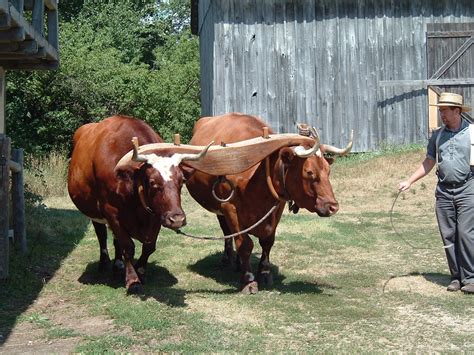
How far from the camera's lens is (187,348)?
5.53 m

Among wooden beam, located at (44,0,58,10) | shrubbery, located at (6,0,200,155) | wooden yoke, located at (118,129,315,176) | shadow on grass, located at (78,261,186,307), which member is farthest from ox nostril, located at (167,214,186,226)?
shrubbery, located at (6,0,200,155)

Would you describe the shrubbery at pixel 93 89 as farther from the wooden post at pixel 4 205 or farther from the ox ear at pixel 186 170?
the ox ear at pixel 186 170

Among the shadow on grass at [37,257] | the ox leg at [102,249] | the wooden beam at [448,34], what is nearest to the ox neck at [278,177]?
the ox leg at [102,249]

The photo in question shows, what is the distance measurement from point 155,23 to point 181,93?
43.8 ft

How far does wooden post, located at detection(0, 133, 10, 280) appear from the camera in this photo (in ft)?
25.6

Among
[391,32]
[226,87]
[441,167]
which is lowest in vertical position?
[441,167]

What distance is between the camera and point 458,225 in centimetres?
742

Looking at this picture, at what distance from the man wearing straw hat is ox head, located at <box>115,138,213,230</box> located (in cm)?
245

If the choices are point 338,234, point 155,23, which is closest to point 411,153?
point 338,234

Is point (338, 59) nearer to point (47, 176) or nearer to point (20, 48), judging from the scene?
point (47, 176)

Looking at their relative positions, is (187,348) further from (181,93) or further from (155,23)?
(155,23)

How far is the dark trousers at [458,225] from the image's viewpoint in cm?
732

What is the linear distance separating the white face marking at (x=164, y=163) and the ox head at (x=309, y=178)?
41.5 inches

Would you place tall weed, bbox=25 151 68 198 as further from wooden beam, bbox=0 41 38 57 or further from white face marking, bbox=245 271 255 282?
white face marking, bbox=245 271 255 282
